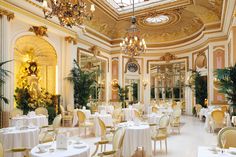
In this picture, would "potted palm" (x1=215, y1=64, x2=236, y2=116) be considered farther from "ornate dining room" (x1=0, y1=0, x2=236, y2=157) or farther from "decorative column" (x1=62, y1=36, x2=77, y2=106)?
"decorative column" (x1=62, y1=36, x2=77, y2=106)

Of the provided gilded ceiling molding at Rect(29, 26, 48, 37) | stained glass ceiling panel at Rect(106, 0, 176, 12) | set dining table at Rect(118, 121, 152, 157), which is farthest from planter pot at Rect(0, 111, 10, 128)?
stained glass ceiling panel at Rect(106, 0, 176, 12)

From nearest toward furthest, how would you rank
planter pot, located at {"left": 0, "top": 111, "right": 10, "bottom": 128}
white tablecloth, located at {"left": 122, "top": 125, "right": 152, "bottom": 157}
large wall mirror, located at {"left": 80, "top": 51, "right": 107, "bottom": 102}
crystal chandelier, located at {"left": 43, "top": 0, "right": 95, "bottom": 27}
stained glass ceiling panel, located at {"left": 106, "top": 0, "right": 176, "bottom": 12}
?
white tablecloth, located at {"left": 122, "top": 125, "right": 152, "bottom": 157} → crystal chandelier, located at {"left": 43, "top": 0, "right": 95, "bottom": 27} → planter pot, located at {"left": 0, "top": 111, "right": 10, "bottom": 128} → stained glass ceiling panel, located at {"left": 106, "top": 0, "right": 176, "bottom": 12} → large wall mirror, located at {"left": 80, "top": 51, "right": 107, "bottom": 102}

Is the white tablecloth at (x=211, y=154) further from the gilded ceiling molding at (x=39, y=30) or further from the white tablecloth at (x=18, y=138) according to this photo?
the gilded ceiling molding at (x=39, y=30)

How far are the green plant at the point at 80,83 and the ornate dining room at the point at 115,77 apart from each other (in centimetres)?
5

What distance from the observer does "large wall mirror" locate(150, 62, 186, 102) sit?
16469 mm

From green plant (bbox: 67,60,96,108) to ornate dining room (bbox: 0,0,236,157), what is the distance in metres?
0.05

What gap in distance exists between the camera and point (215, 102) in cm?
1125

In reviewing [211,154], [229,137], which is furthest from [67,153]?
[229,137]

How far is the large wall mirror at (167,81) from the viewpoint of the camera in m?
16.5

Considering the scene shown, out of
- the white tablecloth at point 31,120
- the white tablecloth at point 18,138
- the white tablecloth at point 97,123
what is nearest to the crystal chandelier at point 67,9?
the white tablecloth at point 18,138

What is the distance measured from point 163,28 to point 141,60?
9.75ft

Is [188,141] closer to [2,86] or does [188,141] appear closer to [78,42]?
[2,86]

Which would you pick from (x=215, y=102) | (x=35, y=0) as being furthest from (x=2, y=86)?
(x=215, y=102)

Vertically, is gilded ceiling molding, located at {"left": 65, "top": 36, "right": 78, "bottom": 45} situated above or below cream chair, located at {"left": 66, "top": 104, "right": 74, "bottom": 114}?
above
